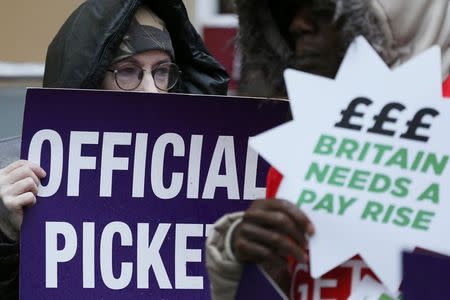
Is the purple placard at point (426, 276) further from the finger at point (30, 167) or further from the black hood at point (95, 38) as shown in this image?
the black hood at point (95, 38)

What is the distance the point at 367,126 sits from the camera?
218cm

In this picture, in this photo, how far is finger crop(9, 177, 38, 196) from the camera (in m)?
3.08

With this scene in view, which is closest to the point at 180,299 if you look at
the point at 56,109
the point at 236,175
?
the point at 236,175

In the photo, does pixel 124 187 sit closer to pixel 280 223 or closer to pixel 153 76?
pixel 153 76

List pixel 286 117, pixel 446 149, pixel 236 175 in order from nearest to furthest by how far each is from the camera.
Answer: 1. pixel 446 149
2. pixel 286 117
3. pixel 236 175

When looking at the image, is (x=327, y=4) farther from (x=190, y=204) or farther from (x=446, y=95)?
(x=190, y=204)

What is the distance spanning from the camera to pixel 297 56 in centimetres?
227

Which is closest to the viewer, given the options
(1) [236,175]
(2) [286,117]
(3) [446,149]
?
(3) [446,149]

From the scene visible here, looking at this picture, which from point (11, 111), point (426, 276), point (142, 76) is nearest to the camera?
point (426, 276)

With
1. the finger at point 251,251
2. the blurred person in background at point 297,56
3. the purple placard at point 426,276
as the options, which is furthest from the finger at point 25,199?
the purple placard at point 426,276

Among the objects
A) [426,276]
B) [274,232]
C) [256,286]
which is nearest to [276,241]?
[274,232]

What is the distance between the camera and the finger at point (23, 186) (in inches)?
121

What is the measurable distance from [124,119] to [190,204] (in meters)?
0.26

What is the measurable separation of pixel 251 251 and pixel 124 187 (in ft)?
3.34
